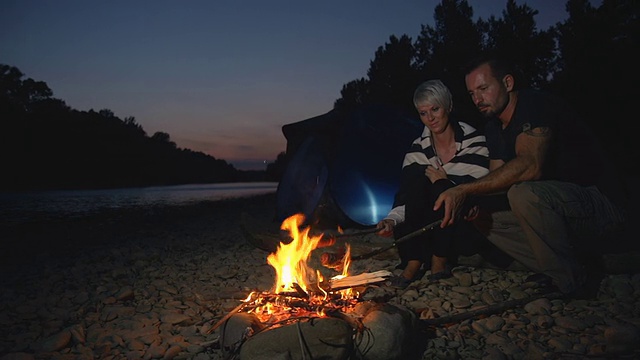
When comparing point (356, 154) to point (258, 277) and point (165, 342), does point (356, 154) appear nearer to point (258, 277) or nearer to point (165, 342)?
point (258, 277)

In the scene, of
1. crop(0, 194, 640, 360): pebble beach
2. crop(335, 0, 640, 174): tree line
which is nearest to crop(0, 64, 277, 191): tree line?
crop(335, 0, 640, 174): tree line

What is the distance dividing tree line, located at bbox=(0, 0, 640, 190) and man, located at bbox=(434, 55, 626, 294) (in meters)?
0.69

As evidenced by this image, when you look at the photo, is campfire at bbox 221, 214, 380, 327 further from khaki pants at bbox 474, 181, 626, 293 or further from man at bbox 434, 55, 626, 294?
khaki pants at bbox 474, 181, 626, 293

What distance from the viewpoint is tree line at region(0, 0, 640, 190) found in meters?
16.1

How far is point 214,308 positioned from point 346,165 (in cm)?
445

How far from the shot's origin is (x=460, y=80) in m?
17.8

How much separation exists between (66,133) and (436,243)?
171 ft

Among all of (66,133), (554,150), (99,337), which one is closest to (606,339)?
(554,150)

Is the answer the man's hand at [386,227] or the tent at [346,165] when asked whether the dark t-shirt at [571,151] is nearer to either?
the man's hand at [386,227]

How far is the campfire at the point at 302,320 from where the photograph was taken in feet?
7.40

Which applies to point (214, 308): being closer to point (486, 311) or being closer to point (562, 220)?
point (486, 311)

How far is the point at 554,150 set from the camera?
3.29 meters

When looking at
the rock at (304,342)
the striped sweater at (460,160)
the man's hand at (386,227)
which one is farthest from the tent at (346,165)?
the rock at (304,342)

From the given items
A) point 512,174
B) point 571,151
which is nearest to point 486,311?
point 512,174
